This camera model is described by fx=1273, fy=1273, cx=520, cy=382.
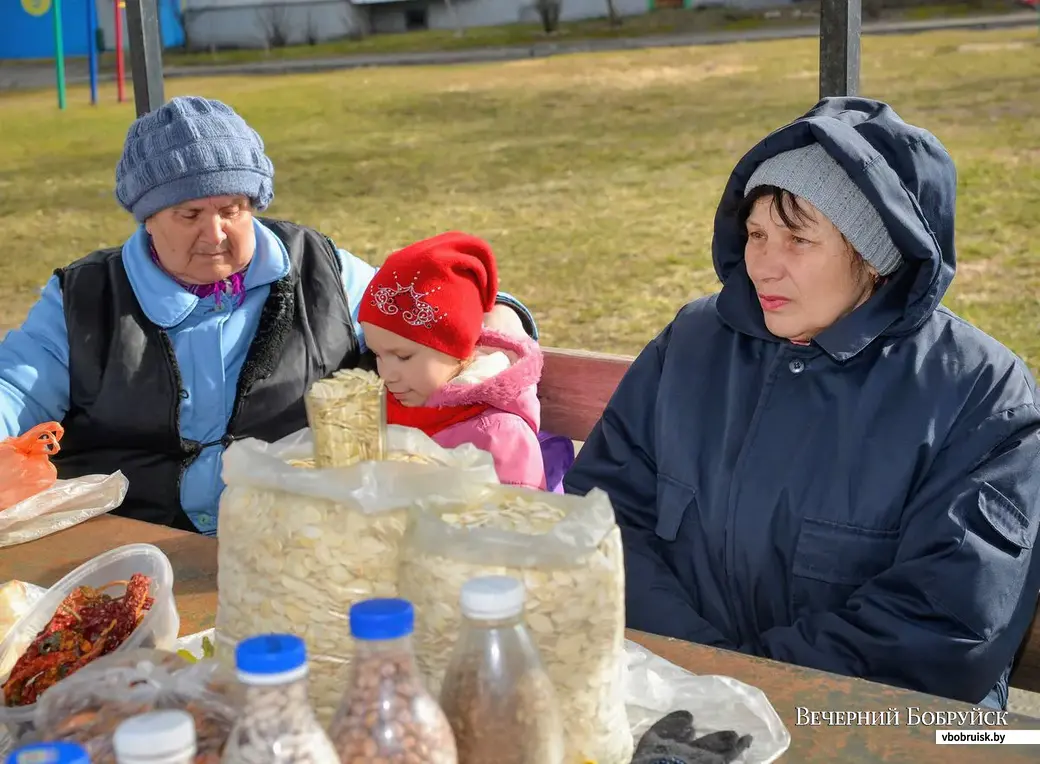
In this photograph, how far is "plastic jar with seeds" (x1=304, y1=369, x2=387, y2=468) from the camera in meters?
1.19

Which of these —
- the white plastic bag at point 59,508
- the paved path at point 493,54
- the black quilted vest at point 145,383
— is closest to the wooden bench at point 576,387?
the black quilted vest at point 145,383

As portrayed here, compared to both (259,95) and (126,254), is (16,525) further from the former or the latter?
(259,95)

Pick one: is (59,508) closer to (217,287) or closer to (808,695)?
(217,287)

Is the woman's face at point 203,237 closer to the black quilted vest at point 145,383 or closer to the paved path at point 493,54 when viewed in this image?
the black quilted vest at point 145,383

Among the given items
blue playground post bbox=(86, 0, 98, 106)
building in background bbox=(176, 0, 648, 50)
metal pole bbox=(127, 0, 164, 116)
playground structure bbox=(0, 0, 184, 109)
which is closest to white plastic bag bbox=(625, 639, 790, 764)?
metal pole bbox=(127, 0, 164, 116)

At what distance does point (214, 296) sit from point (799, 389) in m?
1.22

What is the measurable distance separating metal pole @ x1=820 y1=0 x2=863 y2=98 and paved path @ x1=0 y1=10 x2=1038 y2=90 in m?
18.1

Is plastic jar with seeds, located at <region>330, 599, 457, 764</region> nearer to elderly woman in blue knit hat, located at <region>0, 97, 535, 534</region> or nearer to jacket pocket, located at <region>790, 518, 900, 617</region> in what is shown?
jacket pocket, located at <region>790, 518, 900, 617</region>

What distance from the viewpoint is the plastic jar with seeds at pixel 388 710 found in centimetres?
95

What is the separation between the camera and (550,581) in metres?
1.09

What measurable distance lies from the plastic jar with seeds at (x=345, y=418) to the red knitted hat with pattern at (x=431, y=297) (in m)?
1.19

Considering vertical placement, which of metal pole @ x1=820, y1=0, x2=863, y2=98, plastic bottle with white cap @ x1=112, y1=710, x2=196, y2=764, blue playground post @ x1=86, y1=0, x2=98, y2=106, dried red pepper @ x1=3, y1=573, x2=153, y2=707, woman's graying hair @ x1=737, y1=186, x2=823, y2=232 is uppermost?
blue playground post @ x1=86, y1=0, x2=98, y2=106

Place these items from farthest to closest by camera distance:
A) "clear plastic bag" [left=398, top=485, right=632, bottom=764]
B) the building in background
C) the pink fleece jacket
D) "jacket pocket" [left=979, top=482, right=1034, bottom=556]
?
the building in background < the pink fleece jacket < "jacket pocket" [left=979, top=482, right=1034, bottom=556] < "clear plastic bag" [left=398, top=485, right=632, bottom=764]

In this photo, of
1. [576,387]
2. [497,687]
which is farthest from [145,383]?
[497,687]
